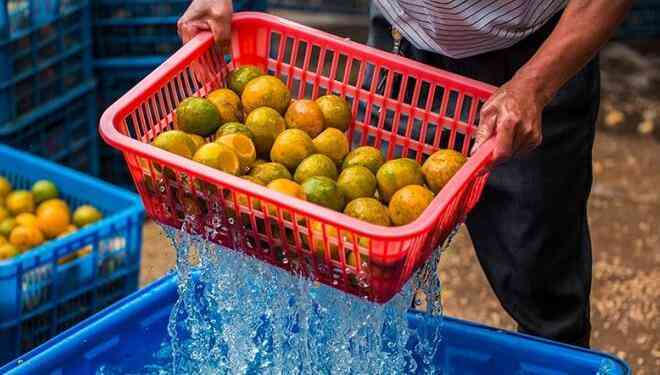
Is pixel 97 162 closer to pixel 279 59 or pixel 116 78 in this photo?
pixel 116 78

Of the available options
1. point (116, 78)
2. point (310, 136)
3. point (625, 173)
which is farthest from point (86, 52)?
point (625, 173)

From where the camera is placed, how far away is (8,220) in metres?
3.08

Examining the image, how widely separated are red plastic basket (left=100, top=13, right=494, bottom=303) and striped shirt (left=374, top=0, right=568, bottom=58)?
0.45 ft

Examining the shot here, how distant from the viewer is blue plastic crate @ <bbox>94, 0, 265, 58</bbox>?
388cm

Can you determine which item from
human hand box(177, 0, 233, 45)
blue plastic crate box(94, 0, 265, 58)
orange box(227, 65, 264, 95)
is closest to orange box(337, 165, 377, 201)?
orange box(227, 65, 264, 95)

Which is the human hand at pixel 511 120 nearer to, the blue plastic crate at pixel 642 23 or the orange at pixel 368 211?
the orange at pixel 368 211

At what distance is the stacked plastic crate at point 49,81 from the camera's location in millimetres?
3457

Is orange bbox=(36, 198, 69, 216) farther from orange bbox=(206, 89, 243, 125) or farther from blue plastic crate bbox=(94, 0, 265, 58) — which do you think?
orange bbox=(206, 89, 243, 125)

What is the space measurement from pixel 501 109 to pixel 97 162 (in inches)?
96.7

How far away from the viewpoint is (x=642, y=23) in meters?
5.38

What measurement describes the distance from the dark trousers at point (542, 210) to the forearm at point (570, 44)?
0.32 metres

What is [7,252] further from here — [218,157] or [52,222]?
[218,157]

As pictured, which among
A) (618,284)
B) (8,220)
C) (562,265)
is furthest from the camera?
(618,284)

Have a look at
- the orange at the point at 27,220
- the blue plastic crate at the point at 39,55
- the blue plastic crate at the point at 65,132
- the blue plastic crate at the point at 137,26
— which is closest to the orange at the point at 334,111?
the orange at the point at 27,220
